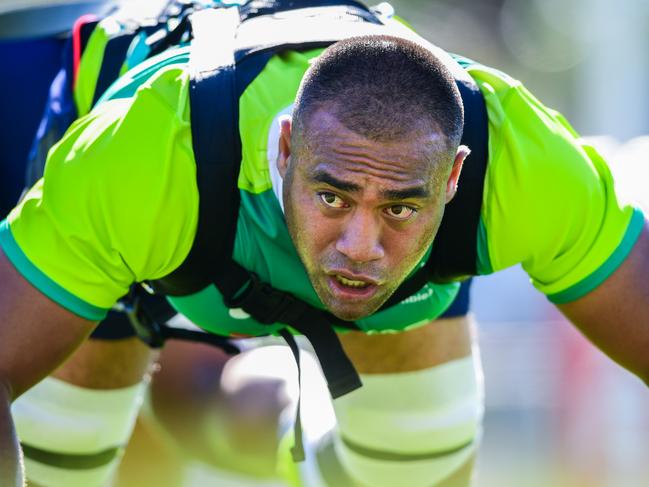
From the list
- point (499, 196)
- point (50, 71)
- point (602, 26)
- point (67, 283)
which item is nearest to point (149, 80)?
point (67, 283)

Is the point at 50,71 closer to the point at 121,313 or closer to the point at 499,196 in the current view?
the point at 121,313

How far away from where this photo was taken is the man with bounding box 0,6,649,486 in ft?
7.98

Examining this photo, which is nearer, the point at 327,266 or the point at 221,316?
the point at 327,266

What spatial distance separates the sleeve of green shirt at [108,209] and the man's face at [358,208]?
0.22 metres

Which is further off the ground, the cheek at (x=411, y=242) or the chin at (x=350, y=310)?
the cheek at (x=411, y=242)

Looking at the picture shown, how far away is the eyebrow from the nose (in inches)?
1.9

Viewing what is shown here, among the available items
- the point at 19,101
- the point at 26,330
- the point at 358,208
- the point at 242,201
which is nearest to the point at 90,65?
the point at 19,101

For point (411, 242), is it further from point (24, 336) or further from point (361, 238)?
point (24, 336)

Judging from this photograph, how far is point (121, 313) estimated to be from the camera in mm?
3453

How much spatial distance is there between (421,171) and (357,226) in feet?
0.51

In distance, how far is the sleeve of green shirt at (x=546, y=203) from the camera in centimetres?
260

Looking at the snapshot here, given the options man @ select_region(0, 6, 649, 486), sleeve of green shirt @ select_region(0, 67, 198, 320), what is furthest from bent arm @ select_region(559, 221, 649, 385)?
sleeve of green shirt @ select_region(0, 67, 198, 320)

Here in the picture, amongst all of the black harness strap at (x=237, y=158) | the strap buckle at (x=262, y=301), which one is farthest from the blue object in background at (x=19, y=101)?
the strap buckle at (x=262, y=301)

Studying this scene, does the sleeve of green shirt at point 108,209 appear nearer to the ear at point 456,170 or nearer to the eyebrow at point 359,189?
the eyebrow at point 359,189
